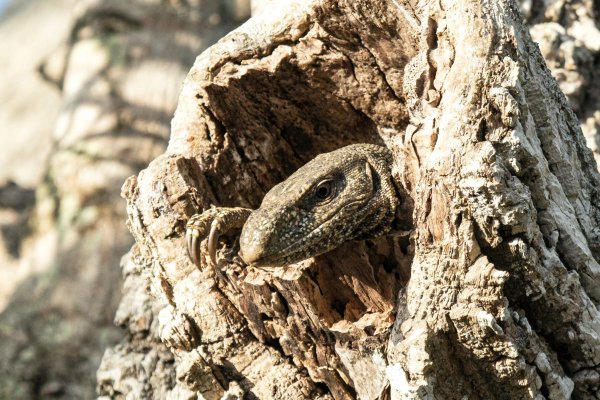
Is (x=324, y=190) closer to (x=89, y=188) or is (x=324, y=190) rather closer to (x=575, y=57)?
(x=575, y=57)

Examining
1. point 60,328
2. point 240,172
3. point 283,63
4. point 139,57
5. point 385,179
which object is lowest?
point 385,179

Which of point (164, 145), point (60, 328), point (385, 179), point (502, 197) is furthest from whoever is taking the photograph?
point (164, 145)

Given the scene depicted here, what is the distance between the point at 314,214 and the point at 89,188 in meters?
3.88

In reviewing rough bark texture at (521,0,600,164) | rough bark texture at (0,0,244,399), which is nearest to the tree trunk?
rough bark texture at (521,0,600,164)

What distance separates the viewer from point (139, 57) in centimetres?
777

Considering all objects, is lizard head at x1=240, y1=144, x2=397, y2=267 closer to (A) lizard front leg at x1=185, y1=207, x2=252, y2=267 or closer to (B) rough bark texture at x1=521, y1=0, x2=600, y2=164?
(A) lizard front leg at x1=185, y1=207, x2=252, y2=267

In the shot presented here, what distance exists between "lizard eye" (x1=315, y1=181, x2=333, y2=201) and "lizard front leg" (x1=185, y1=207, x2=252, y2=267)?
0.42 m

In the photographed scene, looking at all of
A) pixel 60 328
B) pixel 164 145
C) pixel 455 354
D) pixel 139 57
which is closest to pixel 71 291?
pixel 60 328

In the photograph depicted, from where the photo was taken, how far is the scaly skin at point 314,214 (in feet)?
11.2

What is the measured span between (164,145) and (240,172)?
11.7 ft

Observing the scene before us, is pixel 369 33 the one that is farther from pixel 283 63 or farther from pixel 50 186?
pixel 50 186

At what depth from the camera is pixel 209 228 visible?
11.5ft

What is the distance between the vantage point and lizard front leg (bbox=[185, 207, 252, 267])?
3.44 metres

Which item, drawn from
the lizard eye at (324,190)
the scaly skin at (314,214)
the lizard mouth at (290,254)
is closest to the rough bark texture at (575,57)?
the scaly skin at (314,214)
